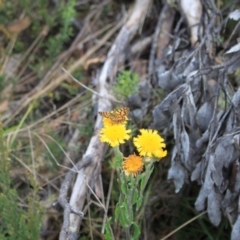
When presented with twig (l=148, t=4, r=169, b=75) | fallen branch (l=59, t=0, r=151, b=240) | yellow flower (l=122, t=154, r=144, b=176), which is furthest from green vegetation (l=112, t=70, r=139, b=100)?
yellow flower (l=122, t=154, r=144, b=176)

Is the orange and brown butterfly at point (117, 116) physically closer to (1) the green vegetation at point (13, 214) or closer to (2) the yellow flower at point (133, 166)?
(2) the yellow flower at point (133, 166)

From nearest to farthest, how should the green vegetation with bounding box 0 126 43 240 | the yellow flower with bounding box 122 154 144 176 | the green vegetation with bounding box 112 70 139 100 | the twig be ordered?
the yellow flower with bounding box 122 154 144 176
the green vegetation with bounding box 0 126 43 240
the green vegetation with bounding box 112 70 139 100
the twig

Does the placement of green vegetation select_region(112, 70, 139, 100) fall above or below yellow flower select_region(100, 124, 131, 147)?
above

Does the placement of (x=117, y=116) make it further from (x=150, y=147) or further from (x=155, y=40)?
(x=155, y=40)

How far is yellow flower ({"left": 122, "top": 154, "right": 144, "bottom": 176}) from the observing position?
1405 mm

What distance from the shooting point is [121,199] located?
5.01 feet

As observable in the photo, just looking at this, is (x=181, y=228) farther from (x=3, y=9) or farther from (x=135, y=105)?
(x=3, y=9)

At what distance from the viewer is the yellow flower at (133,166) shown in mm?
1405

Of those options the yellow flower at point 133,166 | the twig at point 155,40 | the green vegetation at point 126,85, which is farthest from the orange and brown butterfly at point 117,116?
the twig at point 155,40

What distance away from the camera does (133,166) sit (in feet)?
4.63

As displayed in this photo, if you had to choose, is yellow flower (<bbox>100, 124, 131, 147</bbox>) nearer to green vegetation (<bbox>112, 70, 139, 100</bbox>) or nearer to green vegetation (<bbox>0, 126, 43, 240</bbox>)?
green vegetation (<bbox>0, 126, 43, 240</bbox>)

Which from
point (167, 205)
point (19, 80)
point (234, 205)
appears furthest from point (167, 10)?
point (234, 205)

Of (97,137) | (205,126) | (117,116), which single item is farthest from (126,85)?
(117,116)

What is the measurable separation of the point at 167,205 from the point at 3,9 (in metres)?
1.30
